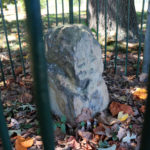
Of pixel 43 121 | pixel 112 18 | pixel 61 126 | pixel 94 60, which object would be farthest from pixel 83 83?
pixel 112 18

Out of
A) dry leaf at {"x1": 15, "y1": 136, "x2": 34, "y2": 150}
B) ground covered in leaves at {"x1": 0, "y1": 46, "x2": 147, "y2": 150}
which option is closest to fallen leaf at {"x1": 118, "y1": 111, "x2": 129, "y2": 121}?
ground covered in leaves at {"x1": 0, "y1": 46, "x2": 147, "y2": 150}

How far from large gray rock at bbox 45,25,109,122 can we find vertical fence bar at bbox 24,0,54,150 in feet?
4.50

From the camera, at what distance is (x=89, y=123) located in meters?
2.19

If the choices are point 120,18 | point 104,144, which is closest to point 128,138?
Answer: point 104,144

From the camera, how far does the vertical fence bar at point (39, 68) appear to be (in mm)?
640

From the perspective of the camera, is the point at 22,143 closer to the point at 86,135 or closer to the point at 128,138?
the point at 86,135

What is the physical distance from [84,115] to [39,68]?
1615 mm

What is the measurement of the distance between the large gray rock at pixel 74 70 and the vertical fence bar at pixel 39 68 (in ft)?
4.50

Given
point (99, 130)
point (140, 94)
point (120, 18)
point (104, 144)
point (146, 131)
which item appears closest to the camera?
point (146, 131)

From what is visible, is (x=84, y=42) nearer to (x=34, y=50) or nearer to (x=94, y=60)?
(x=94, y=60)

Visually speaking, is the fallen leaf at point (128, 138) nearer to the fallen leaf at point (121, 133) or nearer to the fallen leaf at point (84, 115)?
the fallen leaf at point (121, 133)

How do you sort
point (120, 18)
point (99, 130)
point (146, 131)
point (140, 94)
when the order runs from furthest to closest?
1. point (120, 18)
2. point (140, 94)
3. point (99, 130)
4. point (146, 131)

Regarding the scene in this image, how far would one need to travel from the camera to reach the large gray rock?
214 centimetres

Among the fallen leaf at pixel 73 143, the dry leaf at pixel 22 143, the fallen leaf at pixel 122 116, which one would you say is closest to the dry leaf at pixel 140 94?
the fallen leaf at pixel 122 116
